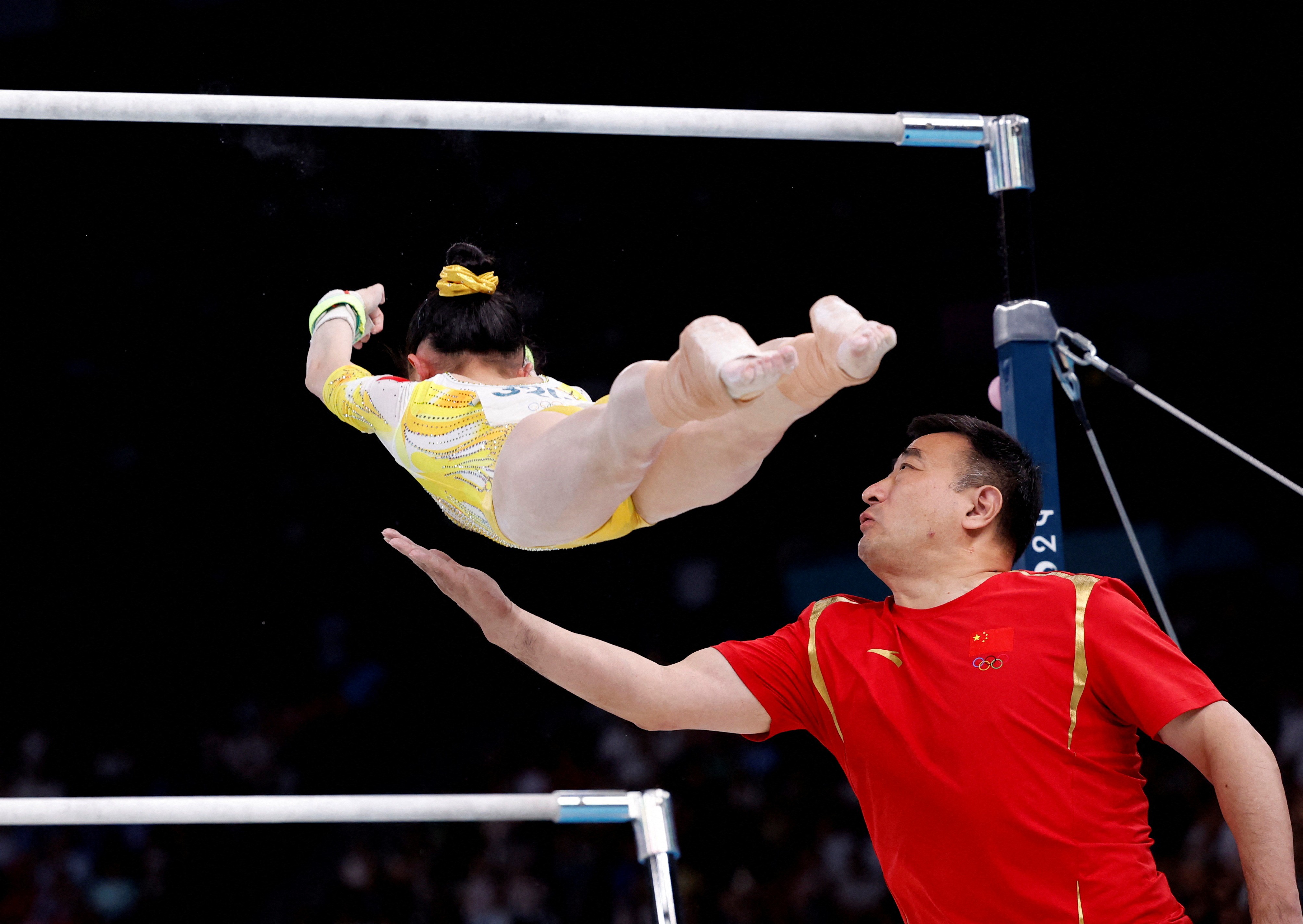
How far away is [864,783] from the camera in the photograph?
85.9 inches

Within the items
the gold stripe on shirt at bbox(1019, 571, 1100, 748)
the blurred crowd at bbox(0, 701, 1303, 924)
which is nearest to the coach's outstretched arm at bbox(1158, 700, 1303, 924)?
the gold stripe on shirt at bbox(1019, 571, 1100, 748)

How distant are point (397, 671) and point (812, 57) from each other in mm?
2961

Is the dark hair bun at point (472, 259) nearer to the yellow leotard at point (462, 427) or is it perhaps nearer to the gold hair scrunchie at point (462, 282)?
the gold hair scrunchie at point (462, 282)

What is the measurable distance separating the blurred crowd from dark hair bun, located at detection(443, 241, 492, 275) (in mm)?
2561

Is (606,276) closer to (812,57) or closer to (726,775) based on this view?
(812,57)

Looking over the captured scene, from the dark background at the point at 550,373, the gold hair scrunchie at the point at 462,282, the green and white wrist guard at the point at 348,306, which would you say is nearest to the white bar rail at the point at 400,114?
the gold hair scrunchie at the point at 462,282

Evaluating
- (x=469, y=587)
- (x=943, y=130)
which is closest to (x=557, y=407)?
(x=469, y=587)

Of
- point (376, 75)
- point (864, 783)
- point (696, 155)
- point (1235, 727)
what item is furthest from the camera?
point (696, 155)

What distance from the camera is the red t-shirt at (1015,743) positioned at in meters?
1.99

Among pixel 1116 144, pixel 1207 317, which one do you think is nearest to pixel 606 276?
pixel 1116 144

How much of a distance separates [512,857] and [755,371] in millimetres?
3414

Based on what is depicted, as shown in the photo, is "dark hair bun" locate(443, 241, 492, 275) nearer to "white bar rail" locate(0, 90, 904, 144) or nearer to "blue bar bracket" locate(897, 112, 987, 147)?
"white bar rail" locate(0, 90, 904, 144)

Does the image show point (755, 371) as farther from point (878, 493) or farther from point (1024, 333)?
point (1024, 333)

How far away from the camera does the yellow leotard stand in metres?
2.23
